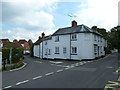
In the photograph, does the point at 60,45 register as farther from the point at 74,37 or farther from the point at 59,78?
the point at 59,78

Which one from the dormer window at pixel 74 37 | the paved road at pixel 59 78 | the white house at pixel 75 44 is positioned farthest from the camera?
the dormer window at pixel 74 37

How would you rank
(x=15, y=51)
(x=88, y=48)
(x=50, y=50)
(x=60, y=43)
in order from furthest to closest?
(x=50, y=50) < (x=60, y=43) < (x=88, y=48) < (x=15, y=51)

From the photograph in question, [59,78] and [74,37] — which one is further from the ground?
[74,37]

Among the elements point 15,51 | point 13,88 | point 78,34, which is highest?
point 78,34

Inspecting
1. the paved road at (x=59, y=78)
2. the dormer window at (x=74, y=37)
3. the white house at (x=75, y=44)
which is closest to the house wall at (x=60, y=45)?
the white house at (x=75, y=44)

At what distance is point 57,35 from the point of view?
2812 centimetres

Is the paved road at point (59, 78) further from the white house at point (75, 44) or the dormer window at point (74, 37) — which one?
the dormer window at point (74, 37)

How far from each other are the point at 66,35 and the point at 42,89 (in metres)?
20.8

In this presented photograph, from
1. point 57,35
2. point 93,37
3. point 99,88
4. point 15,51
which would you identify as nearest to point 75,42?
point 93,37

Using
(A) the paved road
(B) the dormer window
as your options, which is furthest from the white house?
(A) the paved road

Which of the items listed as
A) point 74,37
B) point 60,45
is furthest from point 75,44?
point 60,45

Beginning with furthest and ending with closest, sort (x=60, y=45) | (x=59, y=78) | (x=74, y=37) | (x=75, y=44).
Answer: (x=60, y=45) < (x=74, y=37) < (x=75, y=44) < (x=59, y=78)

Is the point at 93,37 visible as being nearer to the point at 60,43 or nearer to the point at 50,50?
the point at 60,43

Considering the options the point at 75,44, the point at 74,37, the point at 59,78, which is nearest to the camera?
the point at 59,78
